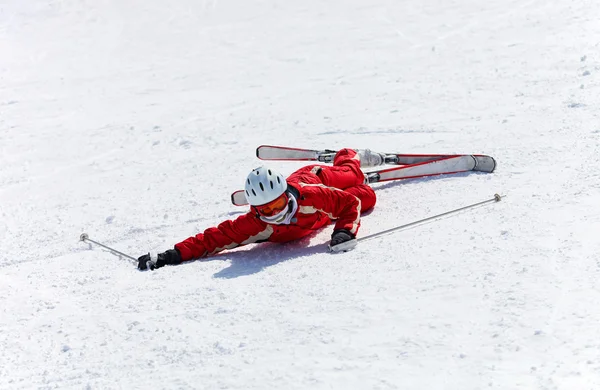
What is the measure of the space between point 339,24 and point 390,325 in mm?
12410

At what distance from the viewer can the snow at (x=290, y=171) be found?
4.48 metres

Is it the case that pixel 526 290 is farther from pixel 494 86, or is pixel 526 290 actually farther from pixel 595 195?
pixel 494 86

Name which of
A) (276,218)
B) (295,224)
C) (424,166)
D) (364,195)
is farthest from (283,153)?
(276,218)

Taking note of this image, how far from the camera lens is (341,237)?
20.6 ft

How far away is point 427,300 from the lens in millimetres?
4953

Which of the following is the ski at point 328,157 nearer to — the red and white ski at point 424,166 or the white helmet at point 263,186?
the red and white ski at point 424,166

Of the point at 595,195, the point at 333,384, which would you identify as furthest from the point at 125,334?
the point at 595,195

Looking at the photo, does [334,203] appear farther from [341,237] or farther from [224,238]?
[224,238]

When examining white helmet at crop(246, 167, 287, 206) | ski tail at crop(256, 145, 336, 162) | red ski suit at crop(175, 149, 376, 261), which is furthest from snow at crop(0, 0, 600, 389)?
white helmet at crop(246, 167, 287, 206)

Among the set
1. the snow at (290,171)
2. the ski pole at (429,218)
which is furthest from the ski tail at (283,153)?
the ski pole at (429,218)

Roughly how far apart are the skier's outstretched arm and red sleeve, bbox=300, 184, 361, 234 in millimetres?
459

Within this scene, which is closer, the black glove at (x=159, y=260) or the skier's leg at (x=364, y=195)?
the black glove at (x=159, y=260)

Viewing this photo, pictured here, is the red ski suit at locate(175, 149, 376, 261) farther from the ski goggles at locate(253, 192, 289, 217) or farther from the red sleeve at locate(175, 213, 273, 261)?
the ski goggles at locate(253, 192, 289, 217)

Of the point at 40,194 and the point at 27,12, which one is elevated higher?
the point at 27,12
